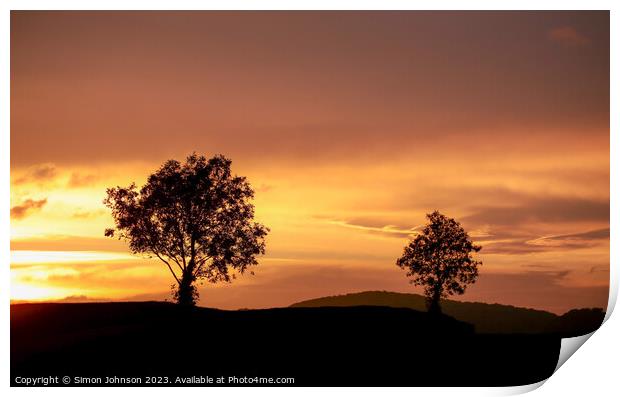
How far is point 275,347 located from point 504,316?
4866 mm

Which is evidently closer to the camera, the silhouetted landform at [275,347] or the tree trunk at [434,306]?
the silhouetted landform at [275,347]

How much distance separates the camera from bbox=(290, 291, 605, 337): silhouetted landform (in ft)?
71.0

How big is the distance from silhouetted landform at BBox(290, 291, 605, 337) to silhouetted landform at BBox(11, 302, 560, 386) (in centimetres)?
17

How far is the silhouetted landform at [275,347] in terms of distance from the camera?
21.7 m

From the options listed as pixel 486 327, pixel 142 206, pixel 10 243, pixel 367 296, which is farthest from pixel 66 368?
pixel 486 327

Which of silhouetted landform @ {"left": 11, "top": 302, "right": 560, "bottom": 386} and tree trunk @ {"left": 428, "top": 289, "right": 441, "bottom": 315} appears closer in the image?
silhouetted landform @ {"left": 11, "top": 302, "right": 560, "bottom": 386}

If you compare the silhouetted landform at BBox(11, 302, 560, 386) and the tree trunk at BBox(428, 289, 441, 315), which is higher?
the tree trunk at BBox(428, 289, 441, 315)

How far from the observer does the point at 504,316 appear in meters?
22.3

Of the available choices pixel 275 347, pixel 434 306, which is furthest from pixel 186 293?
pixel 434 306

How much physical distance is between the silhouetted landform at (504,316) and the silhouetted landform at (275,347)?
168mm

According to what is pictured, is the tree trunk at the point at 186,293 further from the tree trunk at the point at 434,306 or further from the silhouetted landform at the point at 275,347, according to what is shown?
the tree trunk at the point at 434,306

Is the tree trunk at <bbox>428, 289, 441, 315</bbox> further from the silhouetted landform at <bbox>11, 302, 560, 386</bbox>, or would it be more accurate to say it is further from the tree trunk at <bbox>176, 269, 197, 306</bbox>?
the tree trunk at <bbox>176, 269, 197, 306</bbox>

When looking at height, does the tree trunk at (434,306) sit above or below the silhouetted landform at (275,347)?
above

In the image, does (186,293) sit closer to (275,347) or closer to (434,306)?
(275,347)
